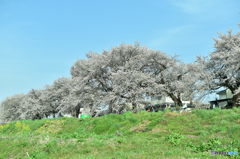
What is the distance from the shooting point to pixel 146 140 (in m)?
11.1

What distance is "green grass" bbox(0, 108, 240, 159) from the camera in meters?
8.70

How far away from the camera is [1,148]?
1248 centimetres

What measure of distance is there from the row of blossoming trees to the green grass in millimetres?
17126

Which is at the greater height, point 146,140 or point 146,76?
point 146,76

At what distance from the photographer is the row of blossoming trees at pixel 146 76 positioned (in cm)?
3362

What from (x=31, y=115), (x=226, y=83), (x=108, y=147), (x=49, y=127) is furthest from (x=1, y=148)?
(x=31, y=115)

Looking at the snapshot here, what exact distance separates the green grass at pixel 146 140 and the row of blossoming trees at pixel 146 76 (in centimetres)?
1713

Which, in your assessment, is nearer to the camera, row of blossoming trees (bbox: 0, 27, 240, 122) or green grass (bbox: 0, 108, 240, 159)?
green grass (bbox: 0, 108, 240, 159)

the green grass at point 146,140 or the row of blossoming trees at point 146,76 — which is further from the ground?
the row of blossoming trees at point 146,76

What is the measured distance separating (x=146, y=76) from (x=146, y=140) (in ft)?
88.7

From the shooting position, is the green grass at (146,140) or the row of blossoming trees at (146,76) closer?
the green grass at (146,140)

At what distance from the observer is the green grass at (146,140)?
870 cm

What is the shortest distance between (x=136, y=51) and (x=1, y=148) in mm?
31417

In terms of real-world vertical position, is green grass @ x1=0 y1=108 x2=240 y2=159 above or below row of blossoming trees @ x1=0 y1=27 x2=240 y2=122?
below
